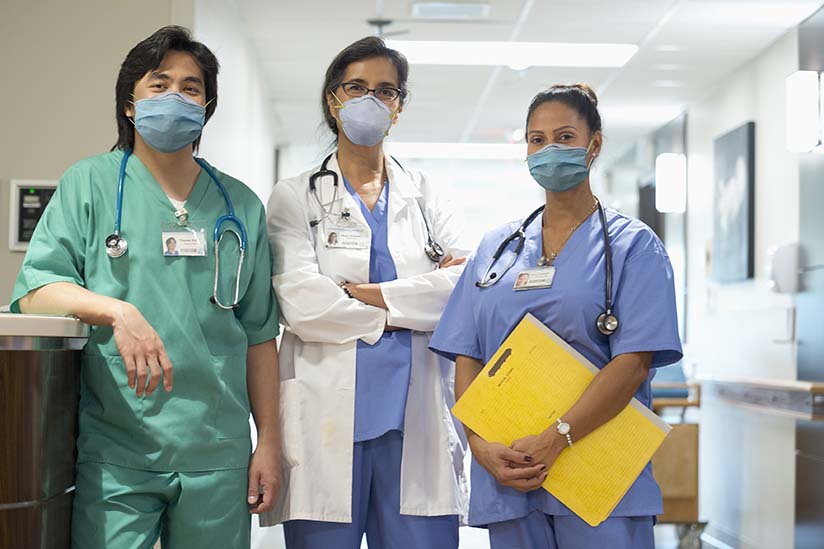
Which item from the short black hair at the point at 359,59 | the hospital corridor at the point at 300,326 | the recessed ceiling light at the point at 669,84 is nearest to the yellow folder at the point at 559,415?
the hospital corridor at the point at 300,326

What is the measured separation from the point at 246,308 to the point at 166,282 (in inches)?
8.4

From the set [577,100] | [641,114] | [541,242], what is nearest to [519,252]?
[541,242]

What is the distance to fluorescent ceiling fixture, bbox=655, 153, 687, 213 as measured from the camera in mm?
6879

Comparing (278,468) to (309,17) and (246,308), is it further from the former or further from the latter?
(309,17)

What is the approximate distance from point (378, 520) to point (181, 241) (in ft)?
2.59

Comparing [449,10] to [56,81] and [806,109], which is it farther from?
[56,81]

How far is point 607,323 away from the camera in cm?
190

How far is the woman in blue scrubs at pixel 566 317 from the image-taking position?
189cm

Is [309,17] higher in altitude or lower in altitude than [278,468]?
higher

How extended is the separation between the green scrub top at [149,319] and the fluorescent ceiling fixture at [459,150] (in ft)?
22.8

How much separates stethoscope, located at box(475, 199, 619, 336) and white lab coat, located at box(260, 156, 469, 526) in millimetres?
187

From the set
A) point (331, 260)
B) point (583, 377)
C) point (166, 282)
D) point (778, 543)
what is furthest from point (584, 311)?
point (778, 543)

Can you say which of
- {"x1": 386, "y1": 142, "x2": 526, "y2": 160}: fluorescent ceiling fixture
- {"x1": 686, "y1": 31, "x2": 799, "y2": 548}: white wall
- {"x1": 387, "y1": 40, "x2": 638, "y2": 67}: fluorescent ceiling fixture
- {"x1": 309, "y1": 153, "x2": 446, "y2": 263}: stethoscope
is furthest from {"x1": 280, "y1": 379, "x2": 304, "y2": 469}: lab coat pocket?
{"x1": 386, "y1": 142, "x2": 526, "y2": 160}: fluorescent ceiling fixture

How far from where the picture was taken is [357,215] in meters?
2.27
